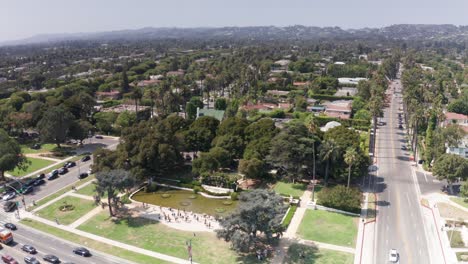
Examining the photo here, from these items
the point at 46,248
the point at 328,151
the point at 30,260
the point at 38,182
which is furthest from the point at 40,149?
the point at 328,151

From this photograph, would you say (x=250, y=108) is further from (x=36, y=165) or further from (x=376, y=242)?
(x=376, y=242)

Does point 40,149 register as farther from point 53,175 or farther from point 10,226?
point 10,226

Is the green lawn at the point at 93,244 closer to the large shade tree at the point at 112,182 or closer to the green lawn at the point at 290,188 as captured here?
the large shade tree at the point at 112,182

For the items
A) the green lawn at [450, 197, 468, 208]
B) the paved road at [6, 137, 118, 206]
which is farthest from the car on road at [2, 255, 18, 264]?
the green lawn at [450, 197, 468, 208]

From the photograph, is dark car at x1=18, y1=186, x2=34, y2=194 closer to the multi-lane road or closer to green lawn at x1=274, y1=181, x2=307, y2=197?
the multi-lane road

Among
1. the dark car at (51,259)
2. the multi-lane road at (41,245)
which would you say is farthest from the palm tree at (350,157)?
the dark car at (51,259)

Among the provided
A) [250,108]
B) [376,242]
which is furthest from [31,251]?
[250,108]
